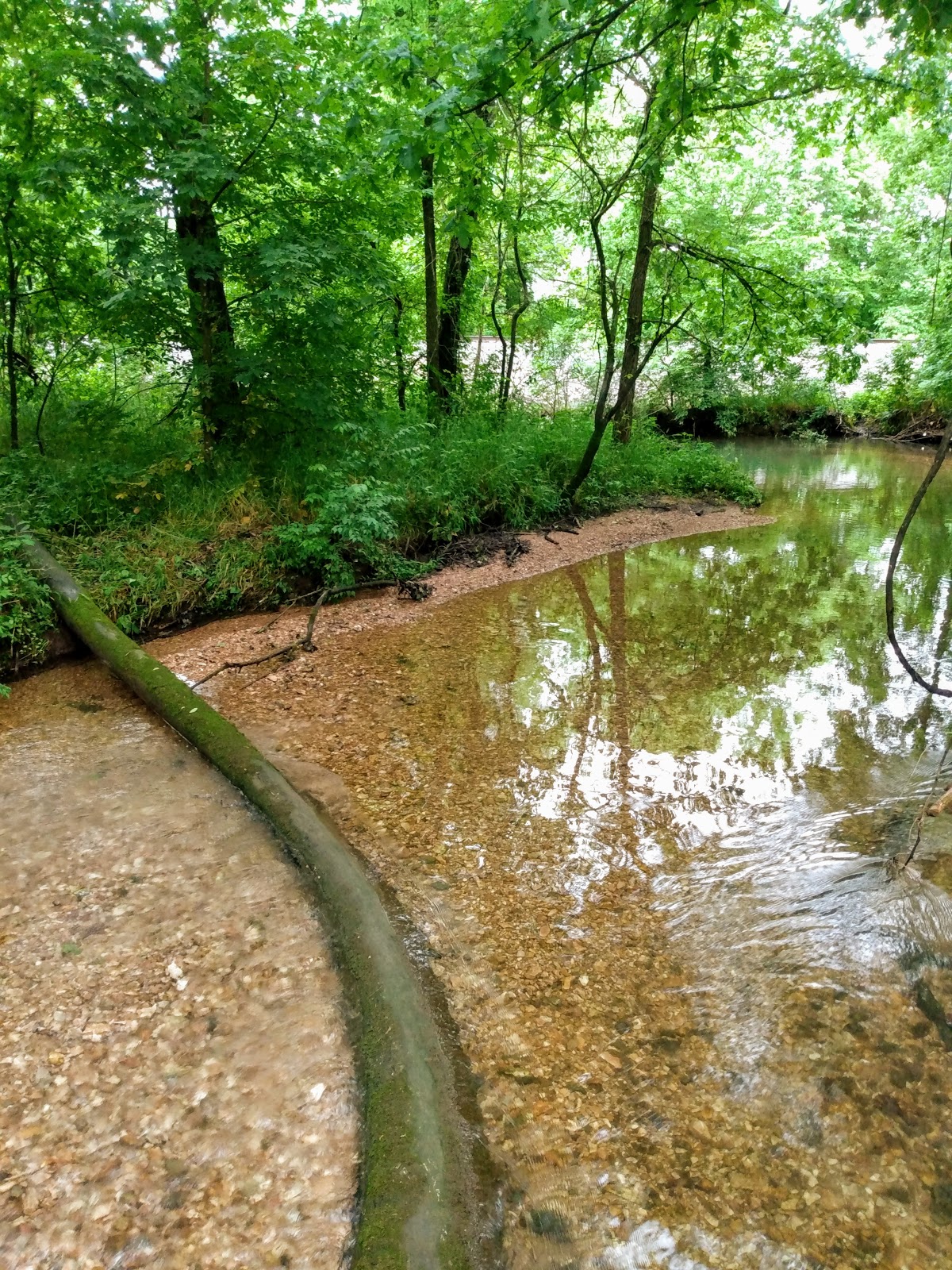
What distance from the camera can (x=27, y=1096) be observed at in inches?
83.7

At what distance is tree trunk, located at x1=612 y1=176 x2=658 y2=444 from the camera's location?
1055cm

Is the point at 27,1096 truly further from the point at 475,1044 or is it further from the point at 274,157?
the point at 274,157

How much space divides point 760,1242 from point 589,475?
10.3 meters

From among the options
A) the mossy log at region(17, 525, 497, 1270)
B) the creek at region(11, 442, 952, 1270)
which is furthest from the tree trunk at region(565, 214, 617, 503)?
the mossy log at region(17, 525, 497, 1270)

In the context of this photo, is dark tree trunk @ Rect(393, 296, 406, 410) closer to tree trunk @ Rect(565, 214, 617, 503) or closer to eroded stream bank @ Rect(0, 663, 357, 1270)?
tree trunk @ Rect(565, 214, 617, 503)

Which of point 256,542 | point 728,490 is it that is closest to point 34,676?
point 256,542

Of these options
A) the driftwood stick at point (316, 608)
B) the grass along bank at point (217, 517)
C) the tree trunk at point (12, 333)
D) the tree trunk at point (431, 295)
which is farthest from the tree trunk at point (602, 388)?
the tree trunk at point (12, 333)

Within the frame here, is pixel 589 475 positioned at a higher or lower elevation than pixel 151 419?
lower

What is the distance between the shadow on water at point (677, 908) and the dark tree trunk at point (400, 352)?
5129 mm

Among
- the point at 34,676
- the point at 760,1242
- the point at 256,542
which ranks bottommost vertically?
the point at 760,1242

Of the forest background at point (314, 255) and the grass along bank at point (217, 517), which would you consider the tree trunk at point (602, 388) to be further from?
the grass along bank at point (217, 517)

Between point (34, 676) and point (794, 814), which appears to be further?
point (34, 676)

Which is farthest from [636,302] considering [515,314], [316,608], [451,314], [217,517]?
[316,608]

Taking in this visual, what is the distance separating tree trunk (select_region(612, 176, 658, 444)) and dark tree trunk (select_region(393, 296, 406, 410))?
3177 millimetres
